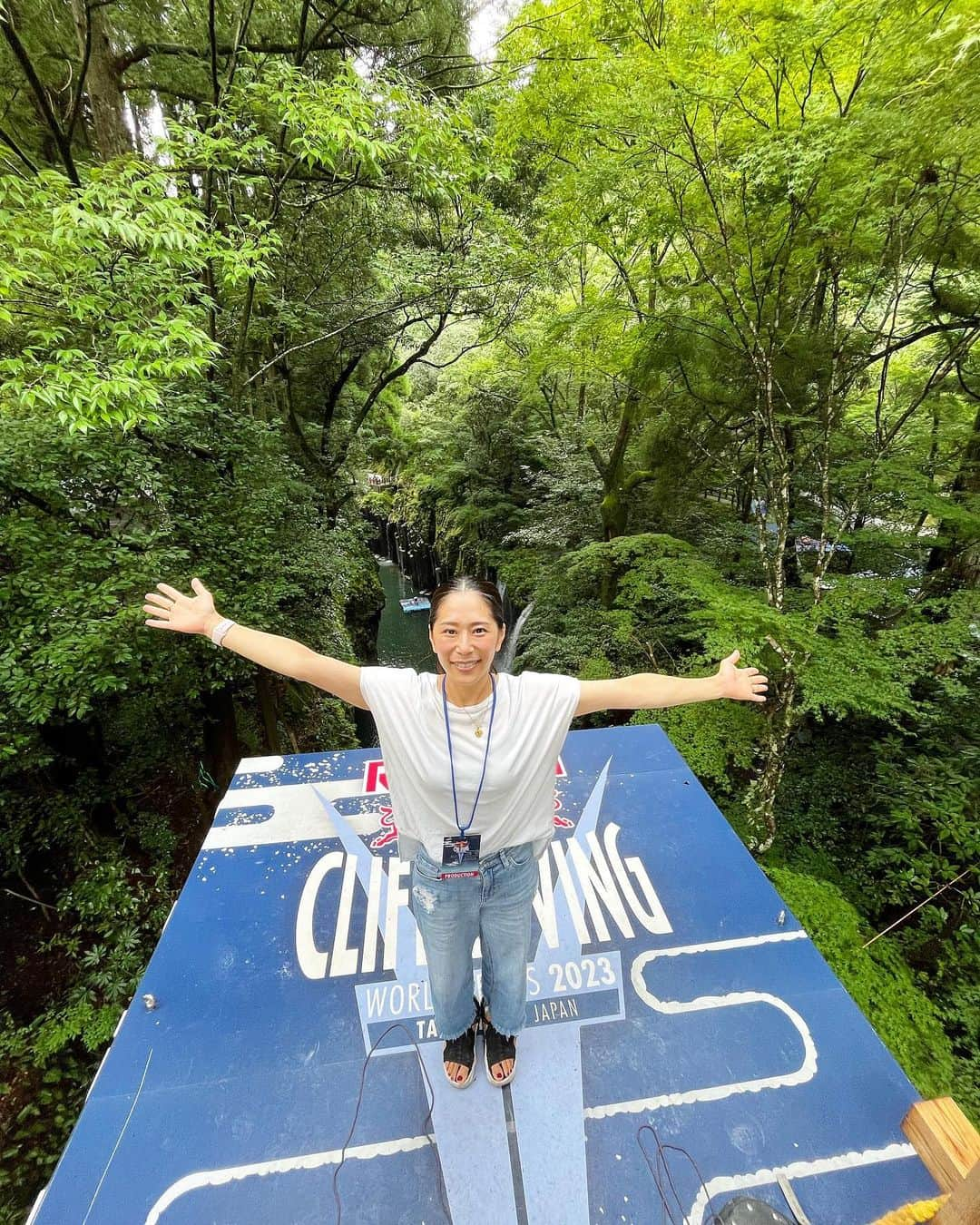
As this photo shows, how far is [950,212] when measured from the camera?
130 inches

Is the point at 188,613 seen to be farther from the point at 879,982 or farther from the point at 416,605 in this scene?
the point at 416,605

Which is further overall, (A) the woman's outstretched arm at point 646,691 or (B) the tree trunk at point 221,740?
(B) the tree trunk at point 221,740

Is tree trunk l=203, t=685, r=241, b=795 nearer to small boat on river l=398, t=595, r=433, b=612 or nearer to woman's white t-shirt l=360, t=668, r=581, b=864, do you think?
woman's white t-shirt l=360, t=668, r=581, b=864

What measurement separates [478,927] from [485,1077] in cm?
70

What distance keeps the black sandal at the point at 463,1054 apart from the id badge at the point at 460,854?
0.78 metres

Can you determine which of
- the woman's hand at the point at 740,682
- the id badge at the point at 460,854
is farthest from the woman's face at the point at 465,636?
the woman's hand at the point at 740,682

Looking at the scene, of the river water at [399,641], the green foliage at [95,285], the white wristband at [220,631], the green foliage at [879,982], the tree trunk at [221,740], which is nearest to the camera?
the white wristband at [220,631]

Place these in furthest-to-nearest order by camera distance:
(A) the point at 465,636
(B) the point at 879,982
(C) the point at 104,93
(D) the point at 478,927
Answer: (C) the point at 104,93 < (B) the point at 879,982 < (D) the point at 478,927 < (A) the point at 465,636

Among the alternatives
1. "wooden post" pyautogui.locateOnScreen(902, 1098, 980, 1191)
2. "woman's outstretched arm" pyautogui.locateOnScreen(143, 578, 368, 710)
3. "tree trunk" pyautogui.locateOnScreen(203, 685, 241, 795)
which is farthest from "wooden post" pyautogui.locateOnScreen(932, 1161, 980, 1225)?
"tree trunk" pyautogui.locateOnScreen(203, 685, 241, 795)

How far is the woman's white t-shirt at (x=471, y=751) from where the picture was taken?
1.43m

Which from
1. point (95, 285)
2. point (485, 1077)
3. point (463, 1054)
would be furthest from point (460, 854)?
point (95, 285)

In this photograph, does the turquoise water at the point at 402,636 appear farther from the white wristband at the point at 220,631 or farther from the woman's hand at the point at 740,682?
the woman's hand at the point at 740,682

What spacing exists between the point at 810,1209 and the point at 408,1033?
4.72ft

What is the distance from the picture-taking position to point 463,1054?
74.4 inches
